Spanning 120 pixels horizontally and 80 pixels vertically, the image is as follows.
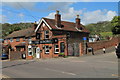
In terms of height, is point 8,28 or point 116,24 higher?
point 8,28

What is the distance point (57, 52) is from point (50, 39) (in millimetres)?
2857

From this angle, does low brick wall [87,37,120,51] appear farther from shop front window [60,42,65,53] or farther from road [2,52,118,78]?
road [2,52,118,78]

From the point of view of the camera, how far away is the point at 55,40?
2809 centimetres

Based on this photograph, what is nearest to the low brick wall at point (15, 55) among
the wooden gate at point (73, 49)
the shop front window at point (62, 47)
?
the shop front window at point (62, 47)

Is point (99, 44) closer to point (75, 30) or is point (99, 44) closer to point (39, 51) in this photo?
point (75, 30)

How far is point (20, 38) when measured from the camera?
4212 centimetres

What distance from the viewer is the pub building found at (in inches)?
1046

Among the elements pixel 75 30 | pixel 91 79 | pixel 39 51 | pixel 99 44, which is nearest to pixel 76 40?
pixel 75 30

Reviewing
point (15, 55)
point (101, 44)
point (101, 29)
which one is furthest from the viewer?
point (101, 29)

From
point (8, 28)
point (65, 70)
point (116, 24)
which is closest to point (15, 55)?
point (65, 70)

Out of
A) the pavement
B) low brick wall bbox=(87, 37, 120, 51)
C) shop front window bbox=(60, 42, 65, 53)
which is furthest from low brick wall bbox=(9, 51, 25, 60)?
the pavement

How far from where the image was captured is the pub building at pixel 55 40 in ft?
87.2

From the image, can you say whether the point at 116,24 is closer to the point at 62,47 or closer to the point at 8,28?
the point at 62,47

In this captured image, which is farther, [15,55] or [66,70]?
[15,55]
